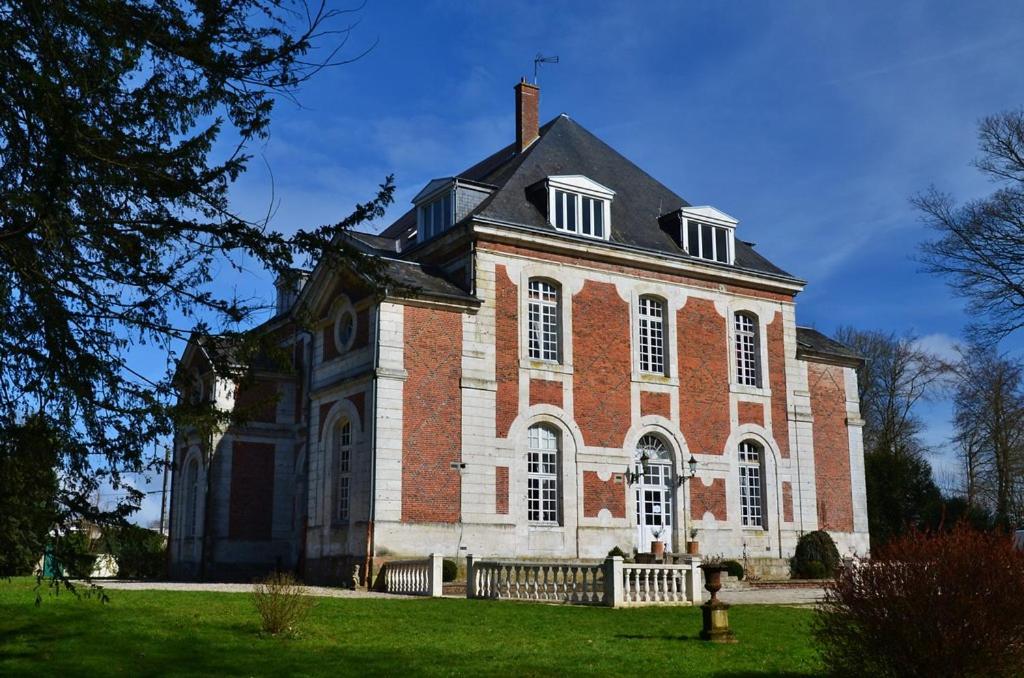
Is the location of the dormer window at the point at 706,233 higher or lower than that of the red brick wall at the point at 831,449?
higher

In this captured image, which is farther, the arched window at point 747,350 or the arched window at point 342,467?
the arched window at point 747,350

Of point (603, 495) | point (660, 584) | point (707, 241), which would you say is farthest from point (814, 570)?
point (660, 584)

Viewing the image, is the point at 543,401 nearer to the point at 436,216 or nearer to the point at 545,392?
the point at 545,392

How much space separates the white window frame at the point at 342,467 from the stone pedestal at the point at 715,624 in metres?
14.4

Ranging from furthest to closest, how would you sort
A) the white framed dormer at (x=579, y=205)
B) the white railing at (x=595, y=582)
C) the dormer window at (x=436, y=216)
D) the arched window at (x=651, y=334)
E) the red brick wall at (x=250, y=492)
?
the red brick wall at (x=250, y=492)
the arched window at (x=651, y=334)
the dormer window at (x=436, y=216)
the white framed dormer at (x=579, y=205)
the white railing at (x=595, y=582)

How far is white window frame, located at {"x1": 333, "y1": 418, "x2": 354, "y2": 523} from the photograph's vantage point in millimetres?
26734

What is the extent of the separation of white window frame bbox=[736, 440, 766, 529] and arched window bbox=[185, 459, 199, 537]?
52.8 feet

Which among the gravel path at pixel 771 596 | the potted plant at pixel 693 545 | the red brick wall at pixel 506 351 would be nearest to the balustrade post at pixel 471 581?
the gravel path at pixel 771 596

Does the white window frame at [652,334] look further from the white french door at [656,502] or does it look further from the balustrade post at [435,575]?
the balustrade post at [435,575]

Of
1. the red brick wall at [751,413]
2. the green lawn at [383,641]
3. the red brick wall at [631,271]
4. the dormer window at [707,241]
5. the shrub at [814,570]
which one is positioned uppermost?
the dormer window at [707,241]

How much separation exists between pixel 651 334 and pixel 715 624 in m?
16.6

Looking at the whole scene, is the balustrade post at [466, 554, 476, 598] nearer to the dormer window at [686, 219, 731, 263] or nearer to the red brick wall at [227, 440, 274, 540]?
the red brick wall at [227, 440, 274, 540]

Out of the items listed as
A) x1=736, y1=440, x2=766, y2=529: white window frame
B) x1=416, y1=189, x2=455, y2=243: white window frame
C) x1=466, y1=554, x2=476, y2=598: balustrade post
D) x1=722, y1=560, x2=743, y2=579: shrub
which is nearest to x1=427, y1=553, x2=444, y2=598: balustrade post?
x1=466, y1=554, x2=476, y2=598: balustrade post

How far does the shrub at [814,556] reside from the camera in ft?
96.9
